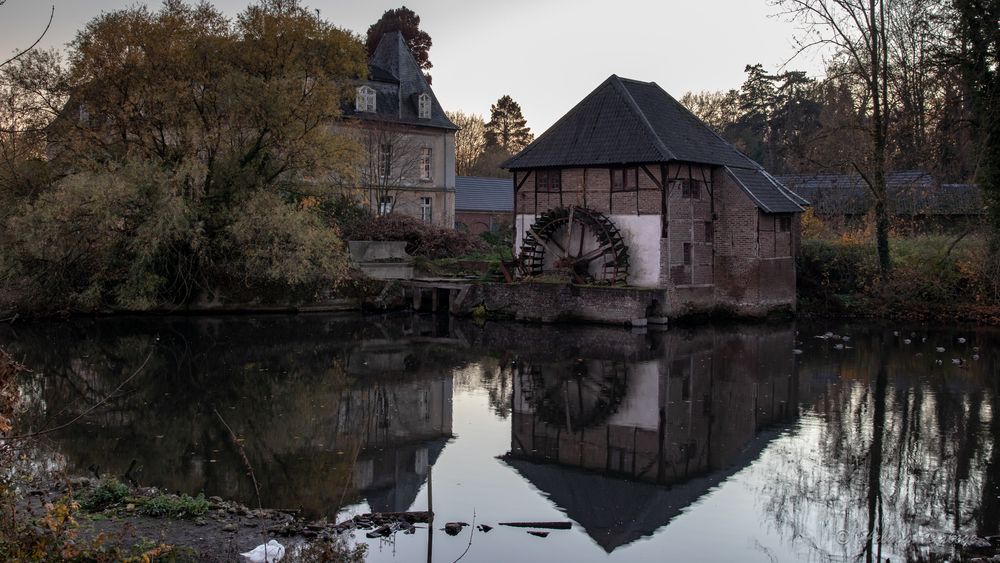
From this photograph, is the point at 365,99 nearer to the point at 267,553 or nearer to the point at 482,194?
the point at 482,194

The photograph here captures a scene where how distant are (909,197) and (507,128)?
38729mm

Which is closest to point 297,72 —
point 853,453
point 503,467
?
point 503,467

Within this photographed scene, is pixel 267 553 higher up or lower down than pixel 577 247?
lower down

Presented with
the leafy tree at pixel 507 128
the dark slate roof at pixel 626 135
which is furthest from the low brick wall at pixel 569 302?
the leafy tree at pixel 507 128

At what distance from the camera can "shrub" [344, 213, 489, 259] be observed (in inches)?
1259

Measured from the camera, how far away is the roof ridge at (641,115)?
81.4ft

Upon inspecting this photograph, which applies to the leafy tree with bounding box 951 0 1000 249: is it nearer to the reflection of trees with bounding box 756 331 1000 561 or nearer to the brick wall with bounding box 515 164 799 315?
the reflection of trees with bounding box 756 331 1000 561

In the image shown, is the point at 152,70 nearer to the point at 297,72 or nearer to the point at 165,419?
the point at 297,72

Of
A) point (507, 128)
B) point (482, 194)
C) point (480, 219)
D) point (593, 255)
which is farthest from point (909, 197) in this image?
point (507, 128)

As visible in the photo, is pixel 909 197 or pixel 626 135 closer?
pixel 909 197

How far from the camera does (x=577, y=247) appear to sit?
26953 mm

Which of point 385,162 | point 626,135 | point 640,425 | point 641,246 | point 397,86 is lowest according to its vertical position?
point 640,425

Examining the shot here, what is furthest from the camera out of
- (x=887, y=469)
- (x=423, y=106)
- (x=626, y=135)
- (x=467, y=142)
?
(x=467, y=142)

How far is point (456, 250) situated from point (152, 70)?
1260 cm
